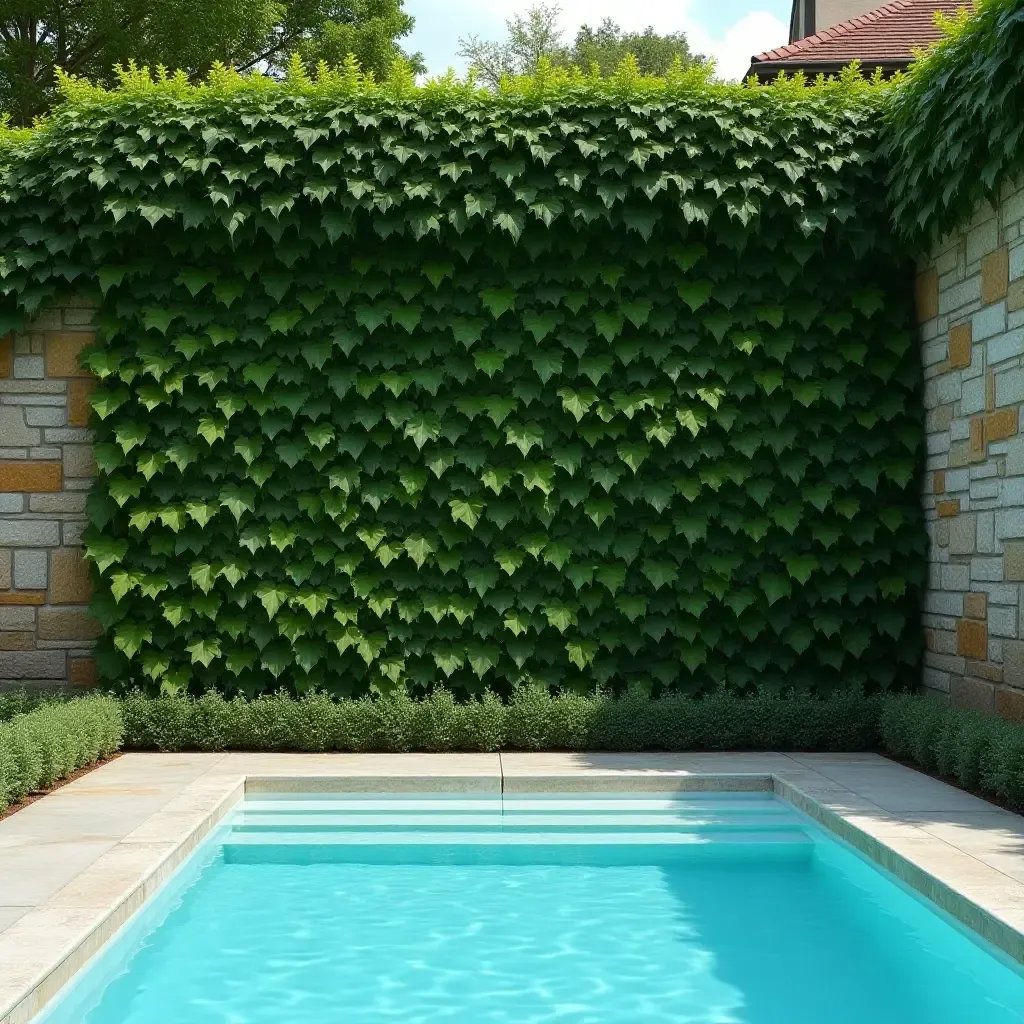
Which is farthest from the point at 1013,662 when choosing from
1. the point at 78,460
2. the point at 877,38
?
the point at 877,38

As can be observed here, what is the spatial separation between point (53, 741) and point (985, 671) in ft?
16.5

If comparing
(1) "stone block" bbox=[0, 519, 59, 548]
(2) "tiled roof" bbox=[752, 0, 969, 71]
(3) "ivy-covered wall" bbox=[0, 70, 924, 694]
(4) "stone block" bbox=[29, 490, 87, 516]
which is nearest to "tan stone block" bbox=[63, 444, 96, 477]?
(4) "stone block" bbox=[29, 490, 87, 516]

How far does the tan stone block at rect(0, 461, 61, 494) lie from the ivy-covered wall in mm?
399

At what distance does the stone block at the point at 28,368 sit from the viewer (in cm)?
776

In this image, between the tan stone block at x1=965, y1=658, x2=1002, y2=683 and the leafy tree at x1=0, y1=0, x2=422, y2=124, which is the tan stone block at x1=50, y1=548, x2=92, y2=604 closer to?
the tan stone block at x1=965, y1=658, x2=1002, y2=683

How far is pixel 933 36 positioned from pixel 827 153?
417 cm

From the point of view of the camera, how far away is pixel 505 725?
7348 mm

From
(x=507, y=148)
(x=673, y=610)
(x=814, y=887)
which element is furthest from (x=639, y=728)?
(x=507, y=148)

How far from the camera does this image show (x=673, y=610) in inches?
305

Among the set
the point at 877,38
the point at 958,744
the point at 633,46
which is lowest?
the point at 958,744

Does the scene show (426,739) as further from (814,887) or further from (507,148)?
(507,148)

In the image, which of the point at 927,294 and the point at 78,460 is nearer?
the point at 927,294

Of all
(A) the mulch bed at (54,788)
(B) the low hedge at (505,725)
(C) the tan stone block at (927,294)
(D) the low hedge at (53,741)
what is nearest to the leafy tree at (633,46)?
(C) the tan stone block at (927,294)

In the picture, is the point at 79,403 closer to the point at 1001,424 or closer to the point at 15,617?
the point at 15,617
